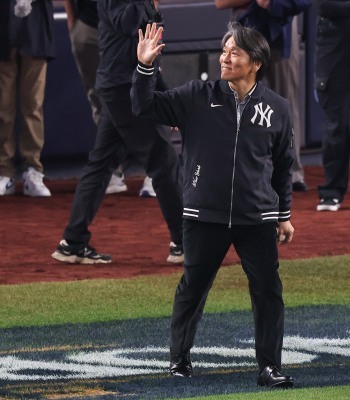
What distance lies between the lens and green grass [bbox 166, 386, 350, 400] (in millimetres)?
5949

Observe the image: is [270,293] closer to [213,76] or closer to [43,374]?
[43,374]

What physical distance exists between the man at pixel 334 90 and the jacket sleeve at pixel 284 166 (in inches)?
206

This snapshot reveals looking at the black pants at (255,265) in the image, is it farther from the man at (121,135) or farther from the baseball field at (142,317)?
the man at (121,135)

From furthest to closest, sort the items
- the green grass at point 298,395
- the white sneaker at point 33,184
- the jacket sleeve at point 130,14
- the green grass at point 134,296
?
1. the white sneaker at point 33,184
2. the jacket sleeve at point 130,14
3. the green grass at point 134,296
4. the green grass at point 298,395

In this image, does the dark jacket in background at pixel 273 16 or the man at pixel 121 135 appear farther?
the dark jacket in background at pixel 273 16

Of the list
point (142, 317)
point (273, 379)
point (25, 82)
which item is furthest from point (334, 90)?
point (273, 379)

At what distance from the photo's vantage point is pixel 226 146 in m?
6.37

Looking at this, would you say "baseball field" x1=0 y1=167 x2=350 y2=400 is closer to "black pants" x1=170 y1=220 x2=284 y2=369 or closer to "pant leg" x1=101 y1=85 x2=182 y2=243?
"black pants" x1=170 y1=220 x2=284 y2=369

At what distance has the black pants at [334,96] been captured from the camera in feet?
38.7

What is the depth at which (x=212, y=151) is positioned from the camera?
638 cm

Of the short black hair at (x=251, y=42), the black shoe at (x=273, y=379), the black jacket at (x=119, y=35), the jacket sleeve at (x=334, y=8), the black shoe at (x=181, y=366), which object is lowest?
the black shoe at (x=181, y=366)

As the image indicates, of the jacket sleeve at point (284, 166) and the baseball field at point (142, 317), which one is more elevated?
the jacket sleeve at point (284, 166)

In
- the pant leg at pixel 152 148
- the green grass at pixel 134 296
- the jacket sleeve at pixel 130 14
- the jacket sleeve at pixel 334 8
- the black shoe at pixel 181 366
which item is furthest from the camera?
the jacket sleeve at pixel 334 8
